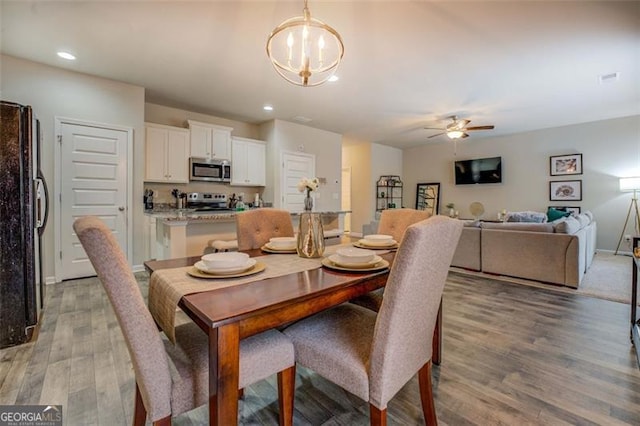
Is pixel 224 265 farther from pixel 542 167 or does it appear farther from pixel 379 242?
pixel 542 167

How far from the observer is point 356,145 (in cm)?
806

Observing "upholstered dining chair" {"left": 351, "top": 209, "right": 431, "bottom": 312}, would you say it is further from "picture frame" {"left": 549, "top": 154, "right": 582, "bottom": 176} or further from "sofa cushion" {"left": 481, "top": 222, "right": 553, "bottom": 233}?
"picture frame" {"left": 549, "top": 154, "right": 582, "bottom": 176}

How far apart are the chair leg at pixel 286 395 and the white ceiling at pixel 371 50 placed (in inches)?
103

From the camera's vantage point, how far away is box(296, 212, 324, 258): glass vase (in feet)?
5.31

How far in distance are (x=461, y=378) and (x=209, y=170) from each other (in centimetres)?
452

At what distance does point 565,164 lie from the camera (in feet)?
20.3

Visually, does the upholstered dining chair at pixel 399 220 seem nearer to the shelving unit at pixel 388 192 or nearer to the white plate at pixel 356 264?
the white plate at pixel 356 264

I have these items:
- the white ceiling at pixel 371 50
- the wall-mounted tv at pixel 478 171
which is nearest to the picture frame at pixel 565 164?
the wall-mounted tv at pixel 478 171

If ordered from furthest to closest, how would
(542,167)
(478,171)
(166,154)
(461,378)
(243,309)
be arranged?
1. (478,171)
2. (542,167)
3. (166,154)
4. (461,378)
5. (243,309)

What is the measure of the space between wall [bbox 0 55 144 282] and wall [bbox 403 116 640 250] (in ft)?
23.1

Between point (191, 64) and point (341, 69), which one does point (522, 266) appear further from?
point (191, 64)

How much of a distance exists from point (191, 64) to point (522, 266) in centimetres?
478

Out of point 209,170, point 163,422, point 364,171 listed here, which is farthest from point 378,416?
point 364,171

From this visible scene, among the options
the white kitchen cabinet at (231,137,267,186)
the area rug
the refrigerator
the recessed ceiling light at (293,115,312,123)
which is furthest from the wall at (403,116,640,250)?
the refrigerator
